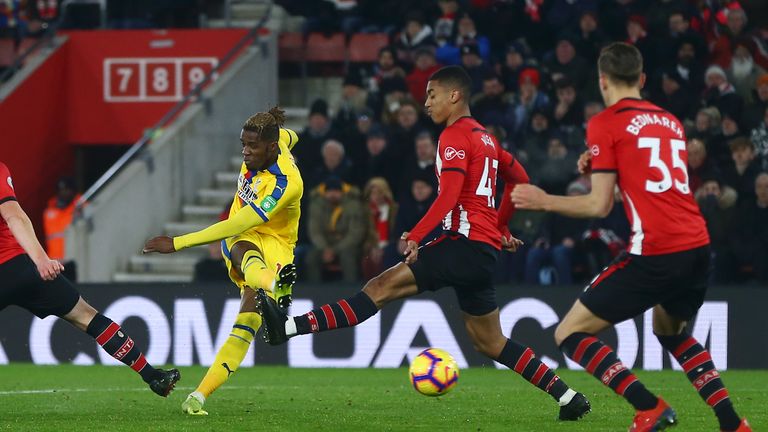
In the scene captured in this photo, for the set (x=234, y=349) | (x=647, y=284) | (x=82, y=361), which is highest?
(x=647, y=284)

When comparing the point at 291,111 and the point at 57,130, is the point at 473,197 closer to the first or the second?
the point at 291,111

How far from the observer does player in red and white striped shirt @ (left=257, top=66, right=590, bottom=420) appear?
8.64 metres

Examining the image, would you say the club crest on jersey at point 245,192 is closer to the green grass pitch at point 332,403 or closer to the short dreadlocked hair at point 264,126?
the short dreadlocked hair at point 264,126

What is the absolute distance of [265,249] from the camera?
369 inches

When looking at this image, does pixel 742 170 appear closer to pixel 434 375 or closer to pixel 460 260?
pixel 460 260

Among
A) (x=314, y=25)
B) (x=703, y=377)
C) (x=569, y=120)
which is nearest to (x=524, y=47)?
(x=569, y=120)

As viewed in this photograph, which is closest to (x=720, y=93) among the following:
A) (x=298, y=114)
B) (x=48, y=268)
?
(x=298, y=114)

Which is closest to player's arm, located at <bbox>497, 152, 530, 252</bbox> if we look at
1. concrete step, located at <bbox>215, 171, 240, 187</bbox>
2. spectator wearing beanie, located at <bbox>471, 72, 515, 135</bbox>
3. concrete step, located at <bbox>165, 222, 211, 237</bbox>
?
spectator wearing beanie, located at <bbox>471, 72, 515, 135</bbox>

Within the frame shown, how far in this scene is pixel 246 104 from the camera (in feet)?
62.7

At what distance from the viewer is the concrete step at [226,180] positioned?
18.8 m

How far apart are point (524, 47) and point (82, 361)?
6872mm

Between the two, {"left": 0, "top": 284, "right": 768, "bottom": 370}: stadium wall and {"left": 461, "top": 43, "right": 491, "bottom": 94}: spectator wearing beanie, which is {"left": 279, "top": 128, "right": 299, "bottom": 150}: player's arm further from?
{"left": 461, "top": 43, "right": 491, "bottom": 94}: spectator wearing beanie

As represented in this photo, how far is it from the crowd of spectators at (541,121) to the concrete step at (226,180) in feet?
5.44

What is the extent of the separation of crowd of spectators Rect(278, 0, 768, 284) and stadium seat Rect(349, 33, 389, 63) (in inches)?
18.6
